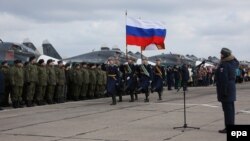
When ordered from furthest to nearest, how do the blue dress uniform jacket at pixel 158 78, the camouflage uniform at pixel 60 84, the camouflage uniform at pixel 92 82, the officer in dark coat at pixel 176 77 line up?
the officer in dark coat at pixel 176 77 → the camouflage uniform at pixel 92 82 → the blue dress uniform jacket at pixel 158 78 → the camouflage uniform at pixel 60 84

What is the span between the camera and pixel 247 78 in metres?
54.8

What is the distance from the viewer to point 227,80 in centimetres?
1039

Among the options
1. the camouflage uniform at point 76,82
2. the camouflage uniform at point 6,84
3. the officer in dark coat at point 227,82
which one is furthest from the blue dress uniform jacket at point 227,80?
the camouflage uniform at point 76,82

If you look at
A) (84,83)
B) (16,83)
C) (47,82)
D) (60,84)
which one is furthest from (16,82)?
Result: (84,83)

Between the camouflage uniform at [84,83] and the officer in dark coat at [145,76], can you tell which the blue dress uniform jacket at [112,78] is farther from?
the camouflage uniform at [84,83]

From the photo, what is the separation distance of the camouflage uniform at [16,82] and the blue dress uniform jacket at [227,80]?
925 cm

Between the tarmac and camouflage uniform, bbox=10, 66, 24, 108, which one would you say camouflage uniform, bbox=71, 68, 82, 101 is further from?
the tarmac

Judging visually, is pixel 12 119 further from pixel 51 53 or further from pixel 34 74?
pixel 51 53

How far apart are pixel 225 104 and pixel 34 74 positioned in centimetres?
958

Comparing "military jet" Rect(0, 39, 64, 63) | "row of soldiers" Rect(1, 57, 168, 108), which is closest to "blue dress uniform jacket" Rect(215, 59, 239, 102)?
"row of soldiers" Rect(1, 57, 168, 108)

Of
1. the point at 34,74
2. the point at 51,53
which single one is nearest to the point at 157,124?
the point at 34,74

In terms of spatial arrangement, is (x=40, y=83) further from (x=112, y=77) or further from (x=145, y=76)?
(x=145, y=76)

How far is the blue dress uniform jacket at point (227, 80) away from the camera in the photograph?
10383 mm

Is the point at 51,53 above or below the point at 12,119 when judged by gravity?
above
